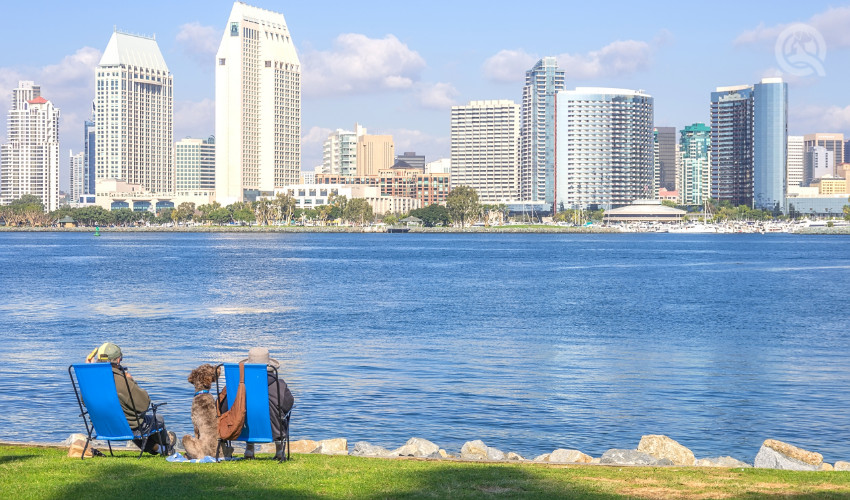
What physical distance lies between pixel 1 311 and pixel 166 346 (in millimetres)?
21108

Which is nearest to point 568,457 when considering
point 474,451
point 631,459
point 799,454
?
point 631,459

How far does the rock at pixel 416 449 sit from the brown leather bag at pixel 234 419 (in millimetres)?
4675

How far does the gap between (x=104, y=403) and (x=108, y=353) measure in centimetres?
71

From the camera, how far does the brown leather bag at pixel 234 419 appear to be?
46.7 feet

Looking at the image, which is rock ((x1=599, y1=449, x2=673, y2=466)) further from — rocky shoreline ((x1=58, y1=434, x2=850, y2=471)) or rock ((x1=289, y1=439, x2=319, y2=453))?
rock ((x1=289, y1=439, x2=319, y2=453))

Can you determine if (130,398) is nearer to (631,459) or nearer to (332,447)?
(332,447)

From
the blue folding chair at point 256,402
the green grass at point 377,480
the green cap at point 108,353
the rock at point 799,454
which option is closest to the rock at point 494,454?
the green grass at point 377,480

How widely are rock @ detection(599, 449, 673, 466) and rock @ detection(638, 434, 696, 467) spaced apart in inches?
22.6

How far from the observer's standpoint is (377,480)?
42.7 feet

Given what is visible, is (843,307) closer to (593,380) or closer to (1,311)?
(593,380)

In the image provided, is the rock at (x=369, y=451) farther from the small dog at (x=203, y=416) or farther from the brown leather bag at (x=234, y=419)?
the small dog at (x=203, y=416)

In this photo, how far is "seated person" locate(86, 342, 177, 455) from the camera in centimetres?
1448

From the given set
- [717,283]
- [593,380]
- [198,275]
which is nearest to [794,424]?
[593,380]

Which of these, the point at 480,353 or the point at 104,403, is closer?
the point at 104,403
